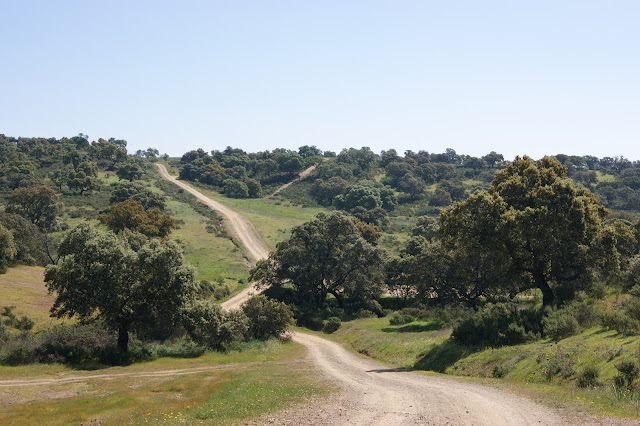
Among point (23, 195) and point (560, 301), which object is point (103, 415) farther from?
point (23, 195)

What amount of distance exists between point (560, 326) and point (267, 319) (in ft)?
93.9

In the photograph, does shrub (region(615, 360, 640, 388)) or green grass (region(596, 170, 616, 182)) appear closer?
shrub (region(615, 360, 640, 388))

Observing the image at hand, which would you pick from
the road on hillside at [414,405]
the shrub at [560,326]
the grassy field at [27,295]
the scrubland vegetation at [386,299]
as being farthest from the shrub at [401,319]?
the grassy field at [27,295]

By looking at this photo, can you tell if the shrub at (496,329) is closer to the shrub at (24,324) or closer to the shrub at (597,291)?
the shrub at (597,291)

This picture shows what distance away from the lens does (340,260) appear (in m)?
64.6

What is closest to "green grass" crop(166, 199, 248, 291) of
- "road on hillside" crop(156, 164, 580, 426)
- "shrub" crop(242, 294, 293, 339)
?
"shrub" crop(242, 294, 293, 339)

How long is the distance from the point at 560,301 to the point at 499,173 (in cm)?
1135

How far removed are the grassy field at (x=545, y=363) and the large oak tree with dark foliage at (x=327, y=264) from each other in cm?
2276

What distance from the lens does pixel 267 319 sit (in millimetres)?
49312

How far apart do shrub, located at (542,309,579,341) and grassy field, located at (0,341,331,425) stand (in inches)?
586

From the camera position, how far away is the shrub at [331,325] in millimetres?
56844

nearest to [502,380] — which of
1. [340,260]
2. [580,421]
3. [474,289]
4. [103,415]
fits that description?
[580,421]

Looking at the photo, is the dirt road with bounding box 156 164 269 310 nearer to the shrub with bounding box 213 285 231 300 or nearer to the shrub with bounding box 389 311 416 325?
the shrub with bounding box 213 285 231 300

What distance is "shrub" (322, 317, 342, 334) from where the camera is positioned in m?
56.8
